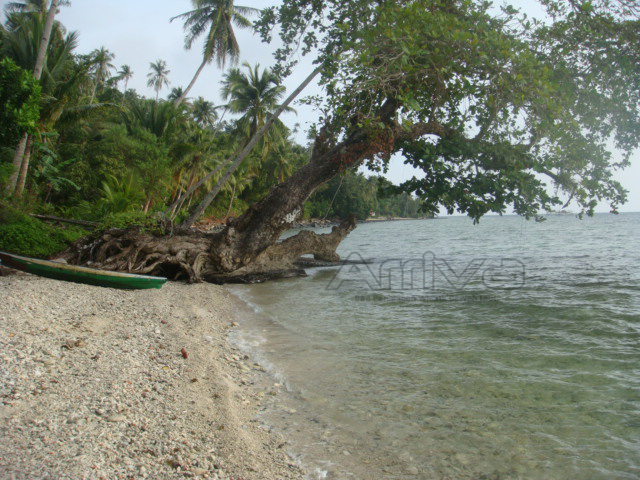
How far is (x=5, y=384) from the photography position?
334cm

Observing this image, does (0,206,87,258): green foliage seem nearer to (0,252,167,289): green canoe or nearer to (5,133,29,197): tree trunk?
(0,252,167,289): green canoe

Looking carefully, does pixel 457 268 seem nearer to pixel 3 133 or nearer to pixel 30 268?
pixel 30 268

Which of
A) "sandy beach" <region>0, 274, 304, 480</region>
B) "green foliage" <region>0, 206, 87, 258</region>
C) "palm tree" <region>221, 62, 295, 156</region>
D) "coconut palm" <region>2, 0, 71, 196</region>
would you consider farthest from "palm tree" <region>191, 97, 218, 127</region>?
"sandy beach" <region>0, 274, 304, 480</region>

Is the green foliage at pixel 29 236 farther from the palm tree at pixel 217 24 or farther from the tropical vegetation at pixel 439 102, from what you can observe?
the palm tree at pixel 217 24

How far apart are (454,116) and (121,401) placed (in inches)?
443

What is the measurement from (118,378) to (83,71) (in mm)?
17075

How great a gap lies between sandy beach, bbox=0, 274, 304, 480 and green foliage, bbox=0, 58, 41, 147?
7.99 meters

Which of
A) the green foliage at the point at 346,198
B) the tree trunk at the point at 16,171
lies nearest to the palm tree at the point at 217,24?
the tree trunk at the point at 16,171

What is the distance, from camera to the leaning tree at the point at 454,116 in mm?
9336

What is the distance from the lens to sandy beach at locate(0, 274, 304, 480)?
2691 millimetres

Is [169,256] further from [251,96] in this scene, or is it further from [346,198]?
[346,198]

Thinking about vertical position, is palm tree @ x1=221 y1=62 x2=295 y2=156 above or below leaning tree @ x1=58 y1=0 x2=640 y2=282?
above

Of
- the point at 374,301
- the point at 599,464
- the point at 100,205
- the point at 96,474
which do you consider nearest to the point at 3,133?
the point at 100,205

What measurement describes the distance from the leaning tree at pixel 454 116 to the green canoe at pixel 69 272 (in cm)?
194
